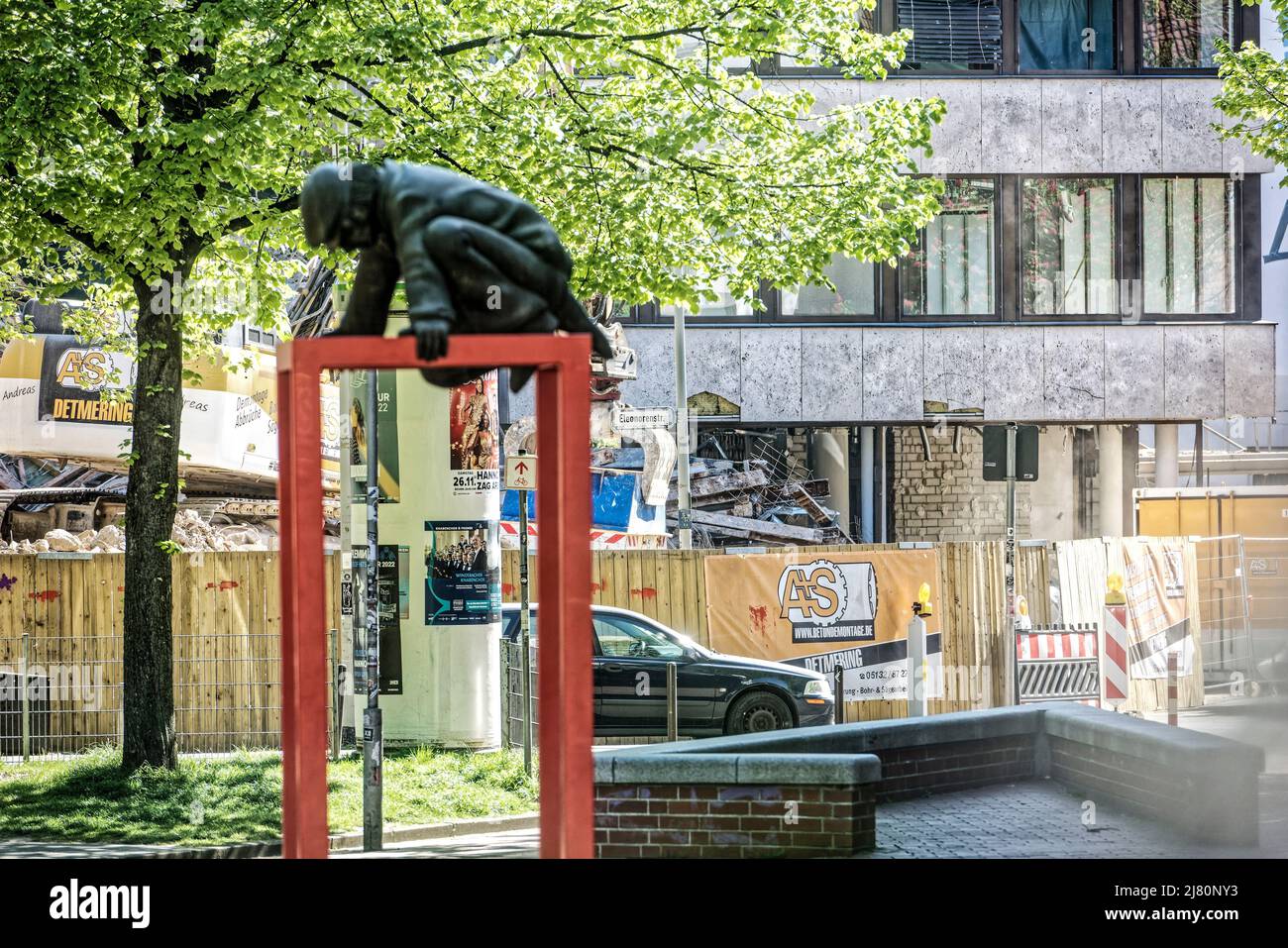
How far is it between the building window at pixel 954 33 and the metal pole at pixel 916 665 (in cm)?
1394

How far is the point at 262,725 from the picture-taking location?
52.4 ft

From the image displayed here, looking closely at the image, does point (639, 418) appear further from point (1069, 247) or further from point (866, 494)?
point (1069, 247)

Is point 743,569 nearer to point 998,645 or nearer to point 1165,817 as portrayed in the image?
point 998,645

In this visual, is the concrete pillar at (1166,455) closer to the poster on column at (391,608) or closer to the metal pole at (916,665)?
the metal pole at (916,665)

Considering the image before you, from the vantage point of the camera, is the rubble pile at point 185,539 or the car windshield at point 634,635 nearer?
the car windshield at point 634,635

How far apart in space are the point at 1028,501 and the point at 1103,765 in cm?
1933

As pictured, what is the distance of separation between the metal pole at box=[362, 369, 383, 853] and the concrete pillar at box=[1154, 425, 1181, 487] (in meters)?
20.4

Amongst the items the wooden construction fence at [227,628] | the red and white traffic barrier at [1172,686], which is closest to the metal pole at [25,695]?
the wooden construction fence at [227,628]

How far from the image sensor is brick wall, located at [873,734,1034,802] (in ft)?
35.8

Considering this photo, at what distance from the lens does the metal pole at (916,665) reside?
1714 cm

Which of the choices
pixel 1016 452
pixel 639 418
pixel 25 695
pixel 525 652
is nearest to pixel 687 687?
pixel 525 652

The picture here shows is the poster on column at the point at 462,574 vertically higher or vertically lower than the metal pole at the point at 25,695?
higher

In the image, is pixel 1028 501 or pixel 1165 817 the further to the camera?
pixel 1028 501
